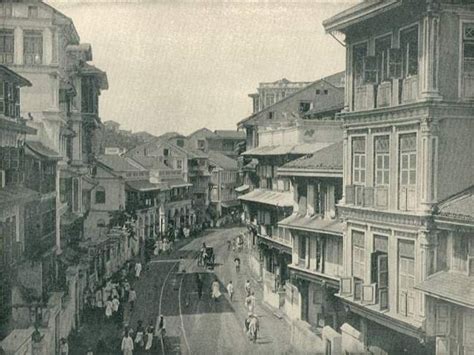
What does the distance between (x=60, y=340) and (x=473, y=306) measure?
10510 millimetres

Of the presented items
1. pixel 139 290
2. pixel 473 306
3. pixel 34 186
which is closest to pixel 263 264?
pixel 139 290

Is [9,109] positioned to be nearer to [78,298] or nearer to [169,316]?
[78,298]

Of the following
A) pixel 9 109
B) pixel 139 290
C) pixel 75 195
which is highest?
pixel 9 109

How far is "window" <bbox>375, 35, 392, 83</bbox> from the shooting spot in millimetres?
14337

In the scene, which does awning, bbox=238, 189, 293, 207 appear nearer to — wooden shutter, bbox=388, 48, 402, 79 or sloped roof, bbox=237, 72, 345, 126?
sloped roof, bbox=237, 72, 345, 126

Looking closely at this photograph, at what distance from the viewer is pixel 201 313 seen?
2334 cm

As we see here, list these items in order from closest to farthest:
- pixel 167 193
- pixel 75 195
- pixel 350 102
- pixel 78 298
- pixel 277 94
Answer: pixel 350 102 < pixel 78 298 < pixel 75 195 < pixel 277 94 < pixel 167 193

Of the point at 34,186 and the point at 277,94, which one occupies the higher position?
the point at 277,94

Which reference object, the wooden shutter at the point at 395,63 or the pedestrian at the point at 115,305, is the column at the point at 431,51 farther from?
the pedestrian at the point at 115,305

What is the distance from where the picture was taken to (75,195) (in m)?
25.5

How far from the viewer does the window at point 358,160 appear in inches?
605

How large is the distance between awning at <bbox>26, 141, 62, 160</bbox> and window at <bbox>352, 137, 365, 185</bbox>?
905 cm

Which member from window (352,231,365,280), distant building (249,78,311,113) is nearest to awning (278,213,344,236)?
window (352,231,365,280)

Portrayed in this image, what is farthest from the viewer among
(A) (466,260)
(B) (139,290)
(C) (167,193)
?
(C) (167,193)
